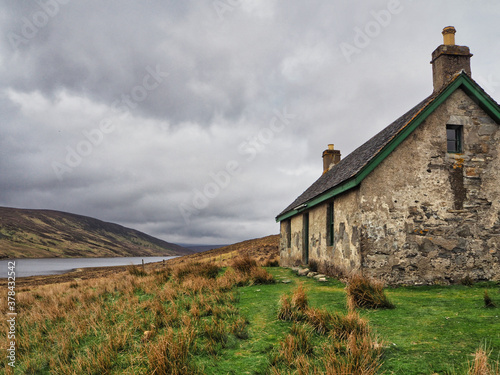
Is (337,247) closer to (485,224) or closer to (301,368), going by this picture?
(485,224)

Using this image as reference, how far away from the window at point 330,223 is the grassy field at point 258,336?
12.4 feet

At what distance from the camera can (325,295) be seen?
827 cm

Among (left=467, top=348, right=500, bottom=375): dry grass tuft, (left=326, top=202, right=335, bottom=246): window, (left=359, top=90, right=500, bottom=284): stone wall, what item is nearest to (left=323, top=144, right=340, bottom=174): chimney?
(left=326, top=202, right=335, bottom=246): window

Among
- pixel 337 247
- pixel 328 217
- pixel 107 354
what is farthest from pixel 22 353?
pixel 328 217

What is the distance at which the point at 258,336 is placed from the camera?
5.43 metres

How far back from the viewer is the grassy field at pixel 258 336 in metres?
4.16

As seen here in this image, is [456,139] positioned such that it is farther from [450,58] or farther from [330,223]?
[330,223]

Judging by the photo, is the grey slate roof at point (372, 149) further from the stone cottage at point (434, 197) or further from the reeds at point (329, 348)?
the reeds at point (329, 348)

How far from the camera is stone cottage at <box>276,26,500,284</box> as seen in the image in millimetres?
9609

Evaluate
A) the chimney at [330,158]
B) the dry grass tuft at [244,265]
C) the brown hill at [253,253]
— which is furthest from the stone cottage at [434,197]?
the brown hill at [253,253]

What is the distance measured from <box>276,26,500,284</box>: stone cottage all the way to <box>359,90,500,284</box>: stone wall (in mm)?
29

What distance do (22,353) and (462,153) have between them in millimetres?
12179

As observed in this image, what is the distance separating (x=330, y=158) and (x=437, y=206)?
Result: 436 inches

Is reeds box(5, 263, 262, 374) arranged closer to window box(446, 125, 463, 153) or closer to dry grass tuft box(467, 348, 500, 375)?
dry grass tuft box(467, 348, 500, 375)
